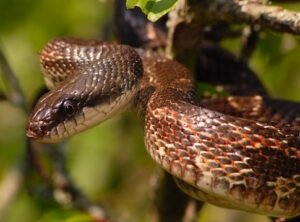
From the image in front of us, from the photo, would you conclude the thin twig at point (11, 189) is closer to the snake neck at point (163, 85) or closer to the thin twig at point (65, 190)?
the thin twig at point (65, 190)

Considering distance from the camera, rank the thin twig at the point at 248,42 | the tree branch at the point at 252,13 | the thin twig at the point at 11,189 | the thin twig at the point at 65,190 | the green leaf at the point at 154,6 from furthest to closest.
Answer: the thin twig at the point at 11,189 < the thin twig at the point at 248,42 < the thin twig at the point at 65,190 < the tree branch at the point at 252,13 < the green leaf at the point at 154,6

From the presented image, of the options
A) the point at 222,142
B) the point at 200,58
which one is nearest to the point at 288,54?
the point at 200,58

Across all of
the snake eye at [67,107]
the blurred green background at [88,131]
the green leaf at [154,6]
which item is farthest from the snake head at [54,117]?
the blurred green background at [88,131]

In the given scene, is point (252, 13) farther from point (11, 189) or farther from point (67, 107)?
point (11, 189)

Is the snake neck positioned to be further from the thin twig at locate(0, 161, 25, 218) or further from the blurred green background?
the blurred green background

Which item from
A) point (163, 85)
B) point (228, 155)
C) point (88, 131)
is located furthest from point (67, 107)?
point (88, 131)

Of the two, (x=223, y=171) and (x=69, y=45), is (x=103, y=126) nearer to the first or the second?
(x=69, y=45)
